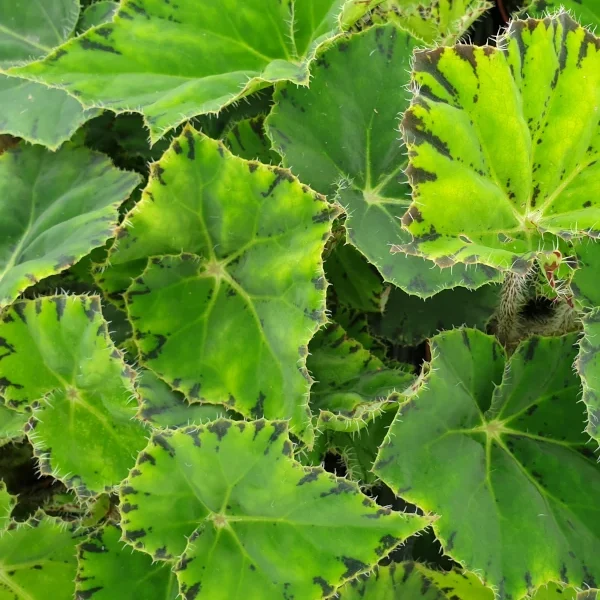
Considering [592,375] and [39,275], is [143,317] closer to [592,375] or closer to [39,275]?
[39,275]

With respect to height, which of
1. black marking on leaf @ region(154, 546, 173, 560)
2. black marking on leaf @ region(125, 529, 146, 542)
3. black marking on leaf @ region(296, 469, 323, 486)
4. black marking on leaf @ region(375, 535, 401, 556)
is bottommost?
black marking on leaf @ region(154, 546, 173, 560)

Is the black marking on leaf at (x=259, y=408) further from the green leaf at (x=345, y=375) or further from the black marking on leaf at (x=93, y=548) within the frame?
the black marking on leaf at (x=93, y=548)

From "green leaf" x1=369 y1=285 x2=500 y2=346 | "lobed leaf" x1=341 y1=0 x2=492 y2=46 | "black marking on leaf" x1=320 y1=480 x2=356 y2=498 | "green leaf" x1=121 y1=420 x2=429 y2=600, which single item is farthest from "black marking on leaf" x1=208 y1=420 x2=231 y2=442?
"lobed leaf" x1=341 y1=0 x2=492 y2=46

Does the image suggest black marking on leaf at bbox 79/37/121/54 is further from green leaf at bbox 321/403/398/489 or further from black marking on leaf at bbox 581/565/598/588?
black marking on leaf at bbox 581/565/598/588

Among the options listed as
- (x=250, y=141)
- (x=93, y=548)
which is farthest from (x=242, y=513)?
(x=250, y=141)

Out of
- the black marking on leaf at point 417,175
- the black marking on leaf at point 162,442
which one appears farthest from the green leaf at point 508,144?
the black marking on leaf at point 162,442

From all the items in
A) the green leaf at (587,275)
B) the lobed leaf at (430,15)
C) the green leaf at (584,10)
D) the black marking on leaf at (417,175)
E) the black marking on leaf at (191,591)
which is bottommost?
the black marking on leaf at (191,591)
